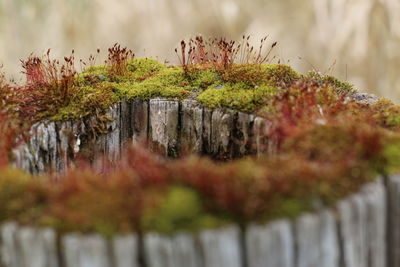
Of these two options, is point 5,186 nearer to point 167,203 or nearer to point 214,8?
point 167,203

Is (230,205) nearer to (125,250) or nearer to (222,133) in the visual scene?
(125,250)

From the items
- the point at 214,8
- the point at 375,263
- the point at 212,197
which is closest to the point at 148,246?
the point at 212,197

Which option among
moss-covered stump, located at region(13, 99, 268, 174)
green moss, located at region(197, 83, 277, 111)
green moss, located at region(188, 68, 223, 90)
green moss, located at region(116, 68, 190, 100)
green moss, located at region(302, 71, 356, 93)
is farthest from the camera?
green moss, located at region(302, 71, 356, 93)

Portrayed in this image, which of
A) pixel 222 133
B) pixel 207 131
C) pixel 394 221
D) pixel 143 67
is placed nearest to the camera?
pixel 394 221

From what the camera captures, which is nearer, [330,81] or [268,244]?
[268,244]

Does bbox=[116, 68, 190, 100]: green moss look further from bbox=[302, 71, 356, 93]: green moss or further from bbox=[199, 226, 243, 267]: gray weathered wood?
bbox=[199, 226, 243, 267]: gray weathered wood

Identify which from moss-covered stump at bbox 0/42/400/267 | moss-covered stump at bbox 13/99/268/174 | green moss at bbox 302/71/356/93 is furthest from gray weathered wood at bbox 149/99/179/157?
green moss at bbox 302/71/356/93

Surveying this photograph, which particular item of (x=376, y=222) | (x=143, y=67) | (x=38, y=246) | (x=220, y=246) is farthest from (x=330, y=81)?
(x=38, y=246)
